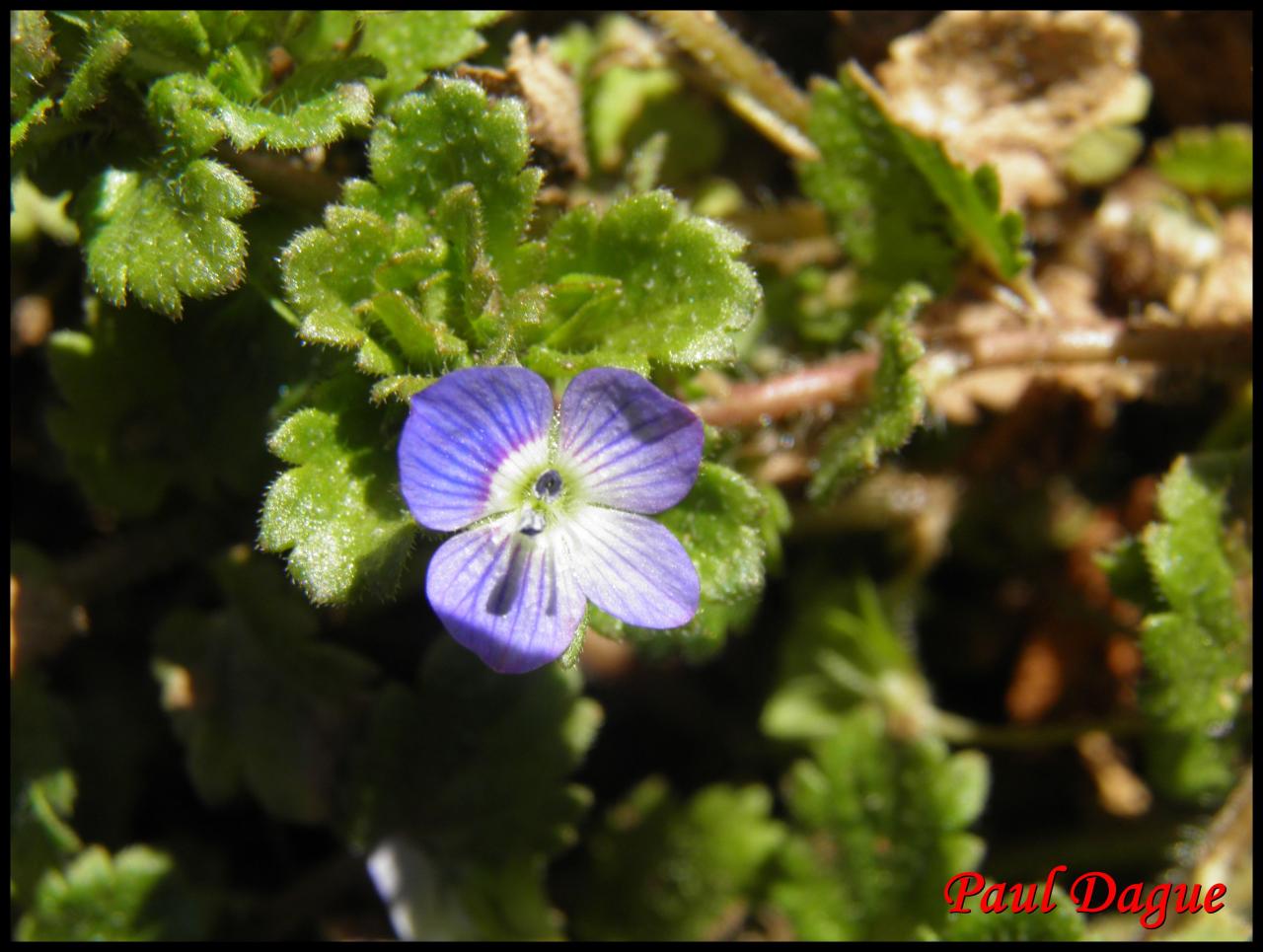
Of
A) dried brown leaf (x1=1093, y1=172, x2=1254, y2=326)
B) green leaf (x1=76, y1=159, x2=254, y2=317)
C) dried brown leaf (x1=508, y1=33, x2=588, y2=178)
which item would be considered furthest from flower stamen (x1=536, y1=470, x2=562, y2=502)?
dried brown leaf (x1=1093, y1=172, x2=1254, y2=326)

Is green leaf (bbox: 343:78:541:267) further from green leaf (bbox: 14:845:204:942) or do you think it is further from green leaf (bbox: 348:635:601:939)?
green leaf (bbox: 14:845:204:942)

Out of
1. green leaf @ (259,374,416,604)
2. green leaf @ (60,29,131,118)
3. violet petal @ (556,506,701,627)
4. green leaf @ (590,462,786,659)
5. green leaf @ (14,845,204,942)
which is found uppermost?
green leaf @ (60,29,131,118)

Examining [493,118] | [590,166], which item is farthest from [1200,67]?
[493,118]

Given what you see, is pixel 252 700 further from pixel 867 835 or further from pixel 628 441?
pixel 867 835

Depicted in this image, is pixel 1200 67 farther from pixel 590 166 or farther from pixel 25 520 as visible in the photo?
pixel 25 520

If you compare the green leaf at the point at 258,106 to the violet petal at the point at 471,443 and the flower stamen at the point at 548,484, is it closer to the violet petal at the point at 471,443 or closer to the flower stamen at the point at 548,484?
the violet petal at the point at 471,443
